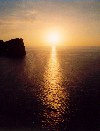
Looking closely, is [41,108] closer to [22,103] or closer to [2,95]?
[22,103]

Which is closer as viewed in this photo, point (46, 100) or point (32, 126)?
point (32, 126)

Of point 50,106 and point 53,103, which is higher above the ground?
point 53,103

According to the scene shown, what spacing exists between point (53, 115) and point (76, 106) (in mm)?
8538

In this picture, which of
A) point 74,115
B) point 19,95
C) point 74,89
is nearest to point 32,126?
point 74,115

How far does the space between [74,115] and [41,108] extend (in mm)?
9569

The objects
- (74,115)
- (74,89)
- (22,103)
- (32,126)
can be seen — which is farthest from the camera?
(74,89)

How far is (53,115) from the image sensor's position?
53156 mm

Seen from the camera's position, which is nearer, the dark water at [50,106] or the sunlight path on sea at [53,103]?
the dark water at [50,106]

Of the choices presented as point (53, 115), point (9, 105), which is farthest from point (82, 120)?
point (9, 105)

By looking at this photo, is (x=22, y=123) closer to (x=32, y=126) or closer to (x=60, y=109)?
(x=32, y=126)

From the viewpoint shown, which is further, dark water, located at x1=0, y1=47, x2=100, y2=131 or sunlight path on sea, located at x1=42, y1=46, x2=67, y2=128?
sunlight path on sea, located at x1=42, y1=46, x2=67, y2=128

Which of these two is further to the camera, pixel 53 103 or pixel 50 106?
pixel 53 103

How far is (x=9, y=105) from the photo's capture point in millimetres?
59438

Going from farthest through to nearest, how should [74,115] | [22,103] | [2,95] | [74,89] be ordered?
[74,89] → [2,95] → [22,103] → [74,115]
